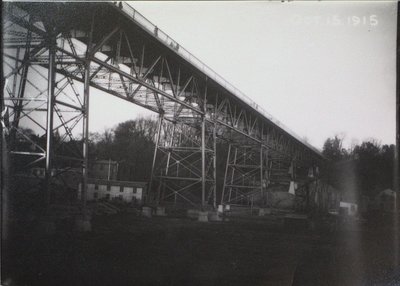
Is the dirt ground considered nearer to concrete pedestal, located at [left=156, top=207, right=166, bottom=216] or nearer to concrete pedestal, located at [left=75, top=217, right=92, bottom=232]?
concrete pedestal, located at [left=75, top=217, right=92, bottom=232]

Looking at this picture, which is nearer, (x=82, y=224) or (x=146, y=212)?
(x=82, y=224)

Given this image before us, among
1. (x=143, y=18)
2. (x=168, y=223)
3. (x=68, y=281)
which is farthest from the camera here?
(x=168, y=223)

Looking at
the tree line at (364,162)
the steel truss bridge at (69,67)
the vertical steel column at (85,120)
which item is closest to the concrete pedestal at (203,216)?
the steel truss bridge at (69,67)

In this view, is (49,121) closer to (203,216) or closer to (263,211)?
(203,216)

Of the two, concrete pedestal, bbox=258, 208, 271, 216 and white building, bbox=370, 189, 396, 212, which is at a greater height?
white building, bbox=370, 189, 396, 212

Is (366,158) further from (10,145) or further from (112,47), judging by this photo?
(10,145)

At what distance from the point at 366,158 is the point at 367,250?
2.64 metres

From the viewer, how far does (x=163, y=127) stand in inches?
730

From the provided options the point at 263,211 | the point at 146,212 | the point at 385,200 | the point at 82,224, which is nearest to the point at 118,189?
the point at 263,211

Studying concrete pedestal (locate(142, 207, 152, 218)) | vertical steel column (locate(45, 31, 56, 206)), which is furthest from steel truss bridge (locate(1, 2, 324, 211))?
concrete pedestal (locate(142, 207, 152, 218))

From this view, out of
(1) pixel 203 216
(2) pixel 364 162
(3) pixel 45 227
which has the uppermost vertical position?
(2) pixel 364 162

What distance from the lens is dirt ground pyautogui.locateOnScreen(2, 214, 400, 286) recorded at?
6418 millimetres

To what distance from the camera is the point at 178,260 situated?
7.88 metres

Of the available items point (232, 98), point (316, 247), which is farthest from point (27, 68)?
point (232, 98)
